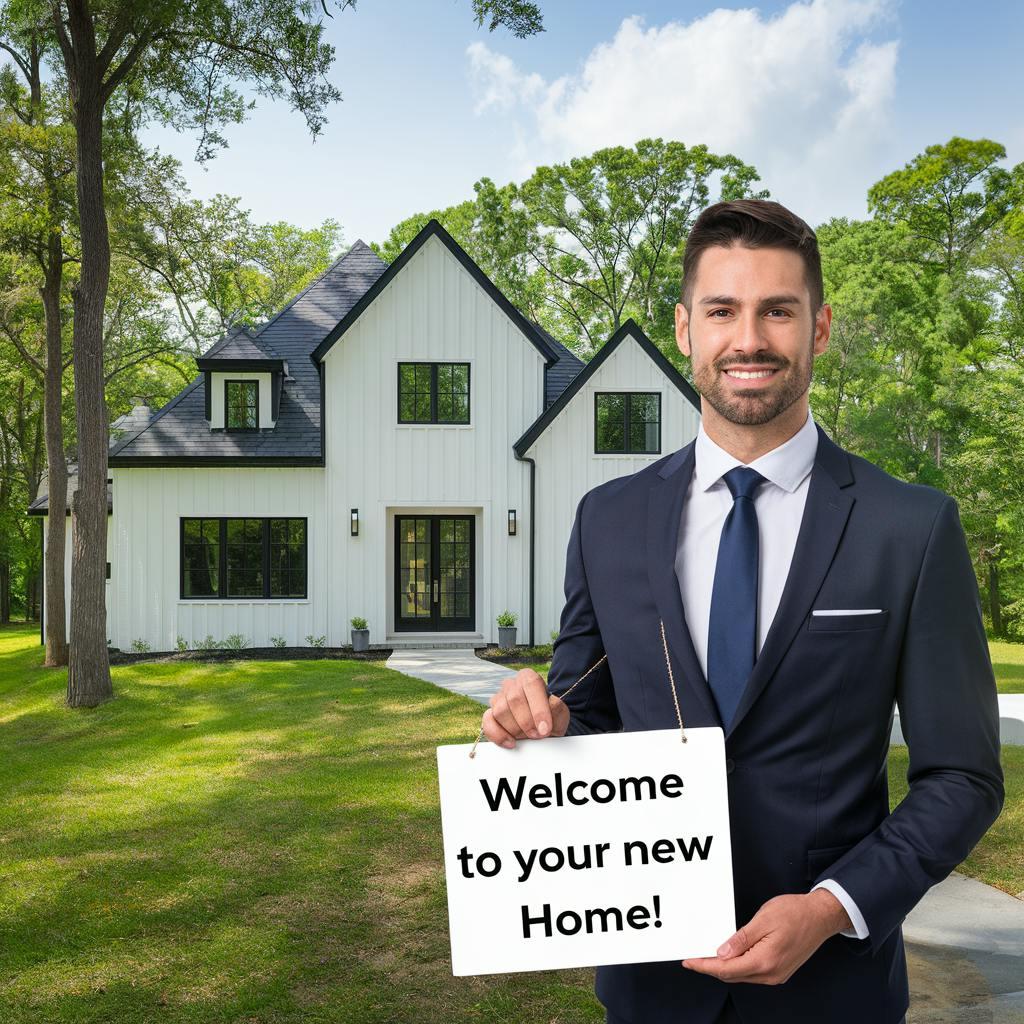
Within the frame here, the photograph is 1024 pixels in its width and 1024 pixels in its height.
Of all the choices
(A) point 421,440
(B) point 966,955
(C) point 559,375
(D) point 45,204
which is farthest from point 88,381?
Answer: (B) point 966,955

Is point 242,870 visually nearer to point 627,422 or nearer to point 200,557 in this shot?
point 200,557

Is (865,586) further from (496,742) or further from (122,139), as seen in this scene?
(122,139)

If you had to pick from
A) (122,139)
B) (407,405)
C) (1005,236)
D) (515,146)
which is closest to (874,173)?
(1005,236)

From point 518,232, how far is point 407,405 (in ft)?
51.9

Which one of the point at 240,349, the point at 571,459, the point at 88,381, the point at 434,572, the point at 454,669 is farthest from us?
the point at 434,572

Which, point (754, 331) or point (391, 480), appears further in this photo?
point (391, 480)

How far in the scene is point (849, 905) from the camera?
1519mm

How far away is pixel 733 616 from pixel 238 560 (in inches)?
692

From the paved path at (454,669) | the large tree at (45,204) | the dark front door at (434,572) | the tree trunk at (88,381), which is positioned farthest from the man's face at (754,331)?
the dark front door at (434,572)

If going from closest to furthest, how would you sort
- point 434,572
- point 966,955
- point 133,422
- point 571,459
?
point 966,955 < point 571,459 < point 434,572 < point 133,422

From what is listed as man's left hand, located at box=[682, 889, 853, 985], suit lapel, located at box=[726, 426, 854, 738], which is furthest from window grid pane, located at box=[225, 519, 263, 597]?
man's left hand, located at box=[682, 889, 853, 985]

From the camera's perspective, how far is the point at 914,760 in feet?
5.32

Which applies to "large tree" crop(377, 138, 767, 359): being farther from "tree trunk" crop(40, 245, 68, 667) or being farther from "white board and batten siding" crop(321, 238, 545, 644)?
"tree trunk" crop(40, 245, 68, 667)

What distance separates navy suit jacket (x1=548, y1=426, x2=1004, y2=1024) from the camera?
5.14 feet
